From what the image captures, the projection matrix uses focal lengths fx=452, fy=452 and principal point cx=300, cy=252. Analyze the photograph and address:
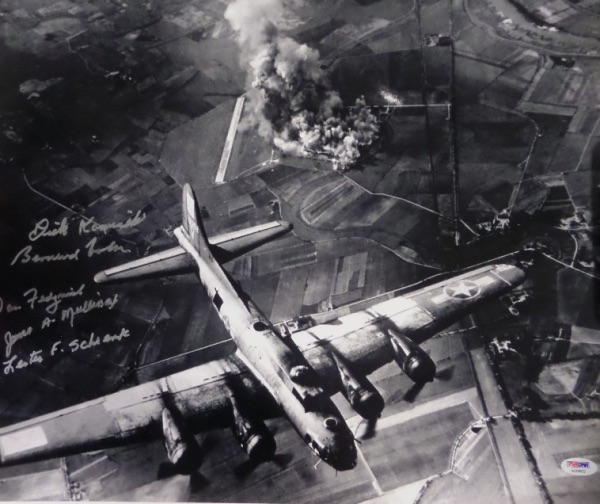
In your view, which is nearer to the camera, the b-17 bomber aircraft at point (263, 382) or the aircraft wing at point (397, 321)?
the b-17 bomber aircraft at point (263, 382)

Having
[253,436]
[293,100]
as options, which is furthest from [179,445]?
[293,100]

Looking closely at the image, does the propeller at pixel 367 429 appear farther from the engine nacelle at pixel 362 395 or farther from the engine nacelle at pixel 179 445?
the engine nacelle at pixel 179 445

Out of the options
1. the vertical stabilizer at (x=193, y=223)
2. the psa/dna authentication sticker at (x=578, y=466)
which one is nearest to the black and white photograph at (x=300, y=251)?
the psa/dna authentication sticker at (x=578, y=466)

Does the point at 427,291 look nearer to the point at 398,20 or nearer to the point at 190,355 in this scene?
the point at 190,355

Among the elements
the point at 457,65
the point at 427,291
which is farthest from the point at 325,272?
the point at 457,65

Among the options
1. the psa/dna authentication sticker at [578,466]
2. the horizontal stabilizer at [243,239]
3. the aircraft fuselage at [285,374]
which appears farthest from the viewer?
the horizontal stabilizer at [243,239]
